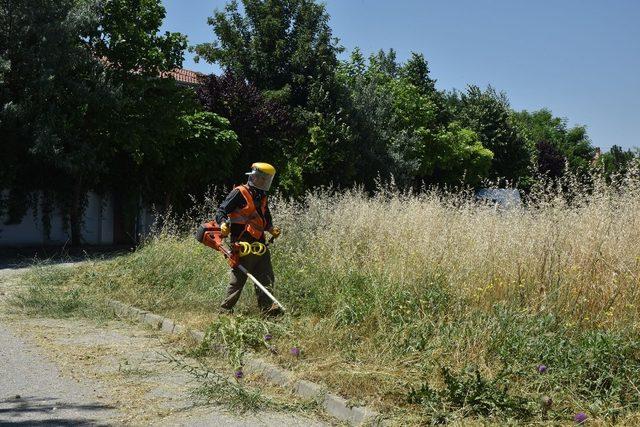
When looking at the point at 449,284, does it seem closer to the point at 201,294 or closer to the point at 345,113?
the point at 201,294

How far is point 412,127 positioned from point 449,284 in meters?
26.6

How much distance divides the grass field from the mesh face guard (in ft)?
4.24

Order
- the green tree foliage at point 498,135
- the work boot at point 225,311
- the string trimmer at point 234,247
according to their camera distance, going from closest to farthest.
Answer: the string trimmer at point 234,247 → the work boot at point 225,311 → the green tree foliage at point 498,135

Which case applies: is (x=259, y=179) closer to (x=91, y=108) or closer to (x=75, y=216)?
(x=91, y=108)

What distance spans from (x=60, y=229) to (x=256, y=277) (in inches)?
551

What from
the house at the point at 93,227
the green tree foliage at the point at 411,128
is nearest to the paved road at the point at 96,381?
the house at the point at 93,227

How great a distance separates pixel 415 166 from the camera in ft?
98.5

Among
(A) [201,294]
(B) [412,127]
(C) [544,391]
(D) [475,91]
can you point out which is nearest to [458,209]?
(A) [201,294]

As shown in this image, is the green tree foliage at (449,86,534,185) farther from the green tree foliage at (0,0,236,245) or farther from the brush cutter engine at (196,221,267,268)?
the brush cutter engine at (196,221,267,268)

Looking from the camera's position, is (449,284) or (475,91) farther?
(475,91)

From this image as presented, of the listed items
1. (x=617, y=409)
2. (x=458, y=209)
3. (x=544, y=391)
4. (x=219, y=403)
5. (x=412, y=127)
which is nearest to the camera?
(x=617, y=409)

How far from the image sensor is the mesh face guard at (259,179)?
7969mm

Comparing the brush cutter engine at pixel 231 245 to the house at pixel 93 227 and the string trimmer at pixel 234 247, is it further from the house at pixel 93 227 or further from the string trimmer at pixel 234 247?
the house at pixel 93 227

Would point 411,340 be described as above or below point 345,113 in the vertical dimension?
below
